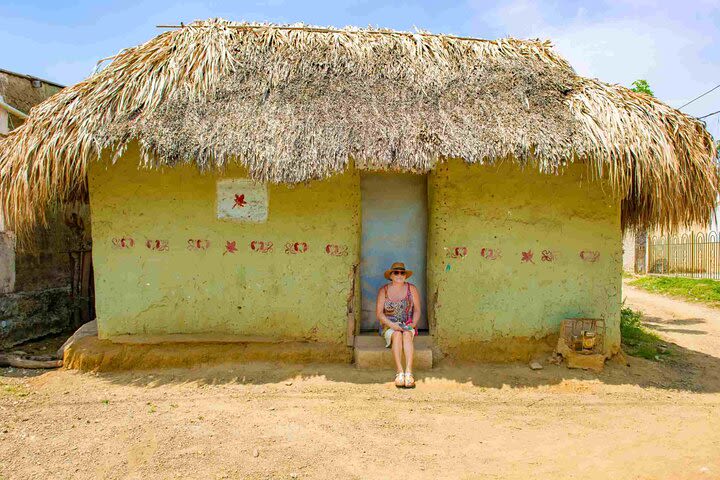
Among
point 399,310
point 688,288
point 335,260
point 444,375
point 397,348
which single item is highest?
point 335,260

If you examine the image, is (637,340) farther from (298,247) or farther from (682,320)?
(298,247)

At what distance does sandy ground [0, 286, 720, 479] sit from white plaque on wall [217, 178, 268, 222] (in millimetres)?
1469

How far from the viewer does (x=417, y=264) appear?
562 centimetres

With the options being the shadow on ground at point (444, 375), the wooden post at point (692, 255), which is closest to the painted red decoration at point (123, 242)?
the shadow on ground at point (444, 375)

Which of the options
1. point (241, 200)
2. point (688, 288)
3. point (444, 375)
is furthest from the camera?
point (688, 288)

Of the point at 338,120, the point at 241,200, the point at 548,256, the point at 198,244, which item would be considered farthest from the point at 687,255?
the point at 198,244

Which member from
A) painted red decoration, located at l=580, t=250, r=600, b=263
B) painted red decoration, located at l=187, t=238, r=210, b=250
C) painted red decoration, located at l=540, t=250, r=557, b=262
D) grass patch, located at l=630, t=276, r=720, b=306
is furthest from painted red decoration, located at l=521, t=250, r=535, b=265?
grass patch, located at l=630, t=276, r=720, b=306

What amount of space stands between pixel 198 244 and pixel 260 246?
2.01 feet

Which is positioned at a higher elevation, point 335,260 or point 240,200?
point 240,200

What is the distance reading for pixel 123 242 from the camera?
504 cm

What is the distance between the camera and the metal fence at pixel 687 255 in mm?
13555

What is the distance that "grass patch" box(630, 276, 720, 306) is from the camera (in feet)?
34.3

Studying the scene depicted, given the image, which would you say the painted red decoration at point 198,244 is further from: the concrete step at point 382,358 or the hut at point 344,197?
the concrete step at point 382,358

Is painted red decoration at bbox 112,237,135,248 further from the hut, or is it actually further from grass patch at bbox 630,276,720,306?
grass patch at bbox 630,276,720,306
